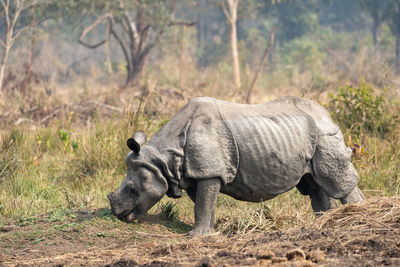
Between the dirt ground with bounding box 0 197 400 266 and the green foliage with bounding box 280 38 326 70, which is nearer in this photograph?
the dirt ground with bounding box 0 197 400 266

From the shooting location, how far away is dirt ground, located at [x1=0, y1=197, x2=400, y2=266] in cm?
356

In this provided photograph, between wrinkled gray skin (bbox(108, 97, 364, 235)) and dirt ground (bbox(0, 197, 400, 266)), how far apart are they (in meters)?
0.34

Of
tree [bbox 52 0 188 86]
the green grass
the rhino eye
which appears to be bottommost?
the green grass

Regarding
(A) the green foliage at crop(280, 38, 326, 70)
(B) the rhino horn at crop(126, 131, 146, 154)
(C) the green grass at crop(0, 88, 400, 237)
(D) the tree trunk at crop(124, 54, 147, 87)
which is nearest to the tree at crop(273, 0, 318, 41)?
(A) the green foliage at crop(280, 38, 326, 70)

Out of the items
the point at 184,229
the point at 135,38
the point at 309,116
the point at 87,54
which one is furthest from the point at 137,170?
the point at 87,54

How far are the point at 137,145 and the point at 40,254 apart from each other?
1.16m

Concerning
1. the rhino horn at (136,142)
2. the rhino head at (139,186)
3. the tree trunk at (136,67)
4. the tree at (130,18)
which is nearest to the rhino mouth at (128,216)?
the rhino head at (139,186)

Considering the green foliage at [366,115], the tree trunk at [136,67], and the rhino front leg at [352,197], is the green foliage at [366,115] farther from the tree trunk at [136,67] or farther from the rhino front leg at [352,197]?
the tree trunk at [136,67]

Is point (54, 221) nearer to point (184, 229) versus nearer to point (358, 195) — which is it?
point (184, 229)

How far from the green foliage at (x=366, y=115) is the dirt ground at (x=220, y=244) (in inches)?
157

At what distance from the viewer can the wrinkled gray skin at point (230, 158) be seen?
5016mm

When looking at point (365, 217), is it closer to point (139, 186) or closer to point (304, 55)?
point (139, 186)

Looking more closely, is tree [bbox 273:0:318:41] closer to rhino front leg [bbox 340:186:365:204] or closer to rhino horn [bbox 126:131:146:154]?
rhino front leg [bbox 340:186:365:204]

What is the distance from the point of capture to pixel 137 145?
16.4ft
